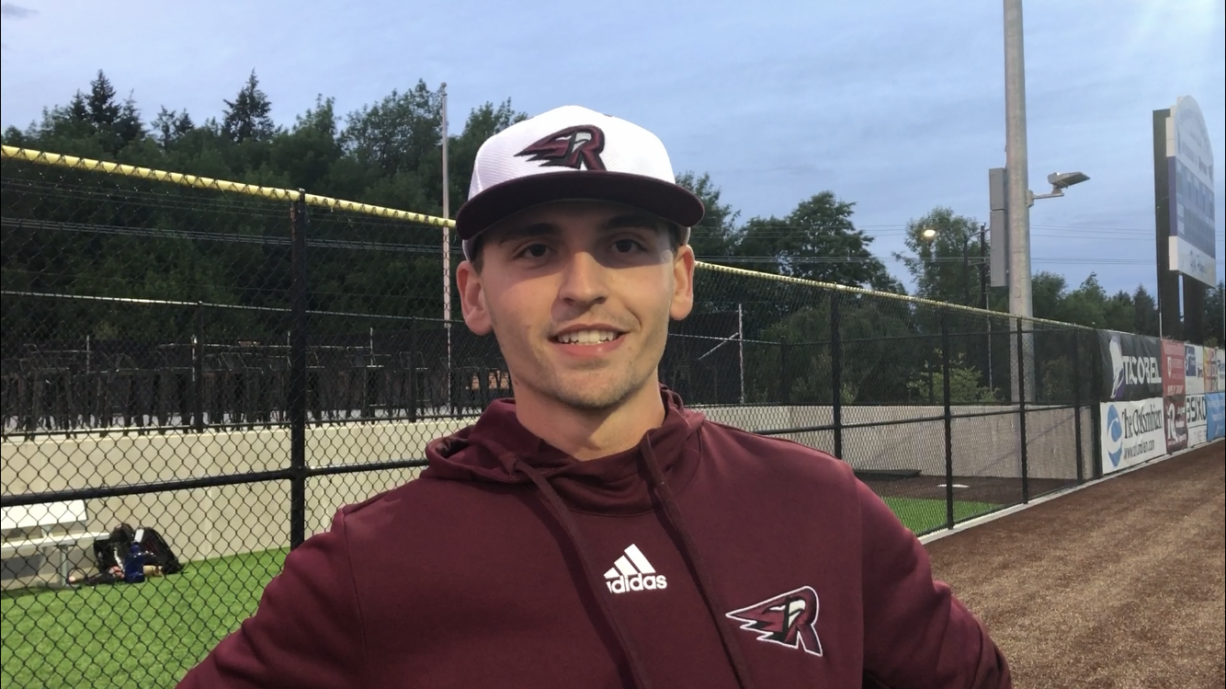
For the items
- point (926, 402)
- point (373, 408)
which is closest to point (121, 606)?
point (373, 408)

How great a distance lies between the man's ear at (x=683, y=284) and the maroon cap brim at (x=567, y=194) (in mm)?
176

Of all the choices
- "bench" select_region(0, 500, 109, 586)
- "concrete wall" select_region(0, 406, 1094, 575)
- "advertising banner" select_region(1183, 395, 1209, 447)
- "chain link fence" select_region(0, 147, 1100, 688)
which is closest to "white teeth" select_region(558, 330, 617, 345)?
"chain link fence" select_region(0, 147, 1100, 688)

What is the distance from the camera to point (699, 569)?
129 cm

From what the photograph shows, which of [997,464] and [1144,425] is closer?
[997,464]

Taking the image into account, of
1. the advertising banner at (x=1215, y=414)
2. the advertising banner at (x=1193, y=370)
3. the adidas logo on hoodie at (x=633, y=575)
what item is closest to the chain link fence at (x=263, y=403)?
the adidas logo on hoodie at (x=633, y=575)

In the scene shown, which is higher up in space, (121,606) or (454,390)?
(454,390)

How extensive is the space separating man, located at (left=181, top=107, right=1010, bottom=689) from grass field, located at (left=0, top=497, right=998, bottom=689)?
15.2 feet

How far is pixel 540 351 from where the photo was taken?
4.49ft

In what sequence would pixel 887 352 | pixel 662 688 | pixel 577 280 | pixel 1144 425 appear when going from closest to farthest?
pixel 662 688 < pixel 577 280 < pixel 887 352 < pixel 1144 425

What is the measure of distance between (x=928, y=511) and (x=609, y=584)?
452 inches

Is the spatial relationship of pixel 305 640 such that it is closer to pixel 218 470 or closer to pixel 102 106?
pixel 218 470

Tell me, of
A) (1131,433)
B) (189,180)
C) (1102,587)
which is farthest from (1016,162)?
(189,180)

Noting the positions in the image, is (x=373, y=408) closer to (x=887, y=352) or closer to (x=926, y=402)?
(x=887, y=352)

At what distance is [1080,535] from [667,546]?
10085mm
